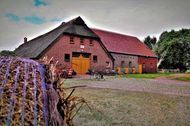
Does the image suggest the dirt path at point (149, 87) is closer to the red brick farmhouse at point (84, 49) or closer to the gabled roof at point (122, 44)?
the red brick farmhouse at point (84, 49)

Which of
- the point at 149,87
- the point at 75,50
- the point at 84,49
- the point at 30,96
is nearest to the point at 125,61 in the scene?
the point at 84,49

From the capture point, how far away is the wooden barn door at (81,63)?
82.5ft

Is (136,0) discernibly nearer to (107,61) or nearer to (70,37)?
(70,37)

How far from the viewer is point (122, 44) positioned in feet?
113

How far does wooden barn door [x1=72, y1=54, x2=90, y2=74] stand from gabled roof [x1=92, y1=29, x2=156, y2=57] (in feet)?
18.0

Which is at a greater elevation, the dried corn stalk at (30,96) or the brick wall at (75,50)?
the brick wall at (75,50)

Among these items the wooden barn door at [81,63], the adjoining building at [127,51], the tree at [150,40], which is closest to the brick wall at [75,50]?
the wooden barn door at [81,63]

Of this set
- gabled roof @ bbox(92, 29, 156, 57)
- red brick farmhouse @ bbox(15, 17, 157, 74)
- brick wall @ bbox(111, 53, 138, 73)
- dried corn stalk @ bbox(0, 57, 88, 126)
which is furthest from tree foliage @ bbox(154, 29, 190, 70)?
dried corn stalk @ bbox(0, 57, 88, 126)

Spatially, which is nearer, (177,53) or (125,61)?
(125,61)

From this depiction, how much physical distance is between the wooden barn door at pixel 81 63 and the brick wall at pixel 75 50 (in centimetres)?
70

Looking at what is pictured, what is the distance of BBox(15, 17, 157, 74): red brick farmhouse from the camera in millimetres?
23633

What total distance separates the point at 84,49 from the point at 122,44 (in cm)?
1067

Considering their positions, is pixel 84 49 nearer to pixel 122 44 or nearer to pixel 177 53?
pixel 122 44

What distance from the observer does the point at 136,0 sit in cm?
1563
